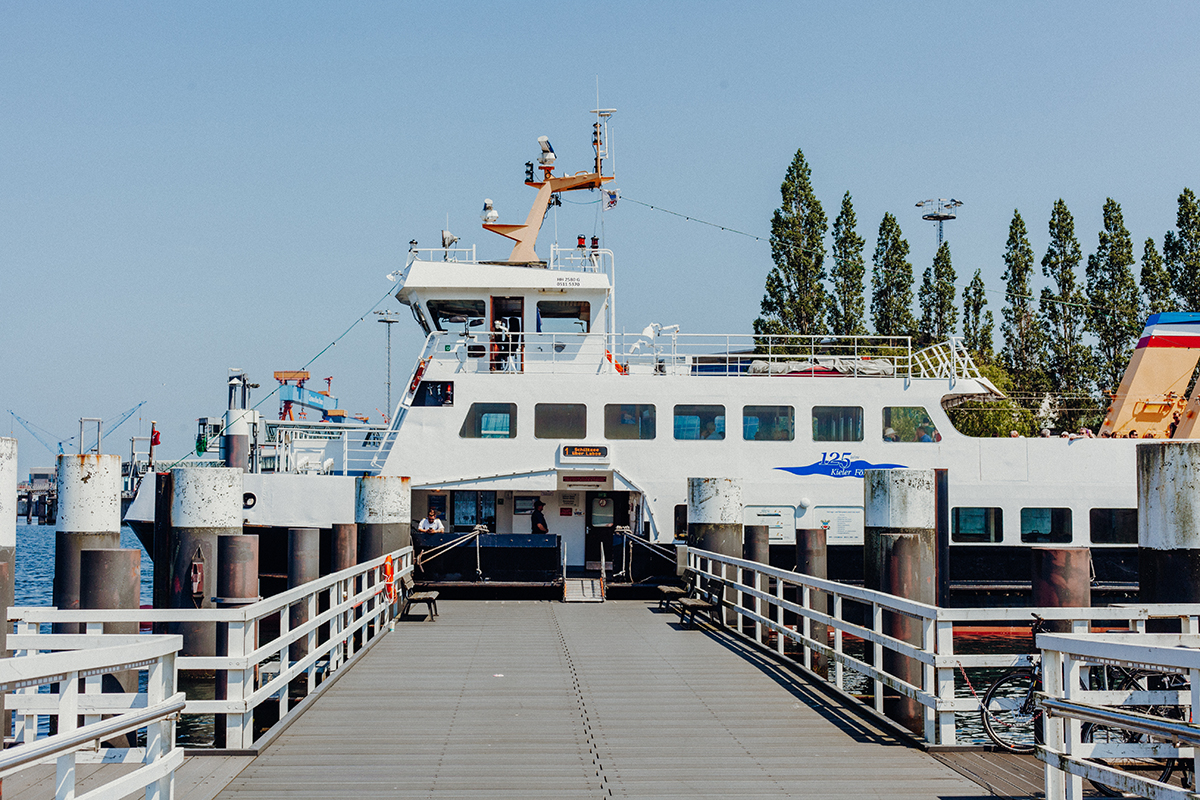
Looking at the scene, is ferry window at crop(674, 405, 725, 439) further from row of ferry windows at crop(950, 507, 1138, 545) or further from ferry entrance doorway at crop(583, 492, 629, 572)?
row of ferry windows at crop(950, 507, 1138, 545)

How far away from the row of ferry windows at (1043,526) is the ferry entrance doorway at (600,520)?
635cm

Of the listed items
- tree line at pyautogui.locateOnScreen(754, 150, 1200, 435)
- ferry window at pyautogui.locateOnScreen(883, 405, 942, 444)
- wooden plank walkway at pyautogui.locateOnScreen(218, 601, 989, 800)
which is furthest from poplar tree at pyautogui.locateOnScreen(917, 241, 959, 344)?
wooden plank walkway at pyautogui.locateOnScreen(218, 601, 989, 800)

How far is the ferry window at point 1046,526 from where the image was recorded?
2036 cm

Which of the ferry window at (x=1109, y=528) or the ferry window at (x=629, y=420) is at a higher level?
the ferry window at (x=629, y=420)

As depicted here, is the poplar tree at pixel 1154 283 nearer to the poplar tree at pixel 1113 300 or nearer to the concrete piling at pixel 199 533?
the poplar tree at pixel 1113 300

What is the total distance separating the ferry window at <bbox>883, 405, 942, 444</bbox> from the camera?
21.2 m

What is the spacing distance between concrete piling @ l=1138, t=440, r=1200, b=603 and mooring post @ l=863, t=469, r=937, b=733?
1.76 m

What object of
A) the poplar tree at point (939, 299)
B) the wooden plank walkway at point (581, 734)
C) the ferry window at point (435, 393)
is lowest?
the wooden plank walkway at point (581, 734)

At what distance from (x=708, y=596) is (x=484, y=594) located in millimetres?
4269

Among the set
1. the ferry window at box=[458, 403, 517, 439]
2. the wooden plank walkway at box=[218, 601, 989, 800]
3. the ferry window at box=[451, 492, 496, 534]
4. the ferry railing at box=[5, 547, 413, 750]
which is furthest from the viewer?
the ferry window at box=[451, 492, 496, 534]

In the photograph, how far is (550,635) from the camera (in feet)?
47.0

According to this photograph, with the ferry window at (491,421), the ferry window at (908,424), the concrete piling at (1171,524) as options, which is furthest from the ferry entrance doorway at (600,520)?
the concrete piling at (1171,524)

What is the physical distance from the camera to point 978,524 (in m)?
20.3

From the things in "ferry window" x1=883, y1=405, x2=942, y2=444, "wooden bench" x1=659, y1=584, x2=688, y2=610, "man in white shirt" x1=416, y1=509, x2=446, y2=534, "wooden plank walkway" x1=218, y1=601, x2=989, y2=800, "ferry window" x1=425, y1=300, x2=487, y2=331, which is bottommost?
"wooden plank walkway" x1=218, y1=601, x2=989, y2=800
